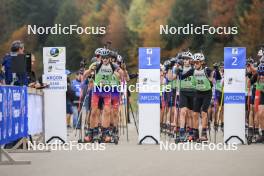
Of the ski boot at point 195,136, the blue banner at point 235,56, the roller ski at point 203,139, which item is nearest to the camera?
the blue banner at point 235,56

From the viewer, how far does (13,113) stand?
12.0m

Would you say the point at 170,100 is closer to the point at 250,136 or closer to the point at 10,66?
the point at 250,136

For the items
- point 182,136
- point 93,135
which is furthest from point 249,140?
point 93,135

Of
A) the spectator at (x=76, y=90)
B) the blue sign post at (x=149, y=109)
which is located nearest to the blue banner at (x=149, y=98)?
the blue sign post at (x=149, y=109)

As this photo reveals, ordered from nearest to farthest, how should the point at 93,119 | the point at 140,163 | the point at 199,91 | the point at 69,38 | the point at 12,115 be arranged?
the point at 140,163, the point at 12,115, the point at 199,91, the point at 93,119, the point at 69,38

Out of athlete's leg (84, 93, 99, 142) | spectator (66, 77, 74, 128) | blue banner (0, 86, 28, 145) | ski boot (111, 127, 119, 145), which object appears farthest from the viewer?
spectator (66, 77, 74, 128)

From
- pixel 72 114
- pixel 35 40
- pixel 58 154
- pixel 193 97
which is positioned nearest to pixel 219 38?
pixel 35 40

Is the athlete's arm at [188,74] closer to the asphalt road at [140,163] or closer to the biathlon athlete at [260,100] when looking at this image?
the biathlon athlete at [260,100]

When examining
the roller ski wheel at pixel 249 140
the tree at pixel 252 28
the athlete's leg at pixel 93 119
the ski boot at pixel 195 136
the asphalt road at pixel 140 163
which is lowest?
the asphalt road at pixel 140 163

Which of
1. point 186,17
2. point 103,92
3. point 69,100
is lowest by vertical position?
point 69,100

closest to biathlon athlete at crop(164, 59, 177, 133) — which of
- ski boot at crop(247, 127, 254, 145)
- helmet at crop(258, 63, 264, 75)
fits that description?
ski boot at crop(247, 127, 254, 145)

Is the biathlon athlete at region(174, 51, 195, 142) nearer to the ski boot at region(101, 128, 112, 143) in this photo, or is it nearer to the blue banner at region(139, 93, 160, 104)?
the blue banner at region(139, 93, 160, 104)

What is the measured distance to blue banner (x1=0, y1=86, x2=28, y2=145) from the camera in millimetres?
11078

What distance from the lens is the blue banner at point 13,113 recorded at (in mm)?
11078
